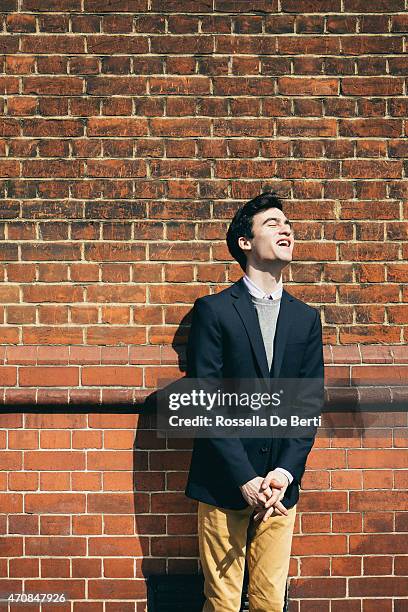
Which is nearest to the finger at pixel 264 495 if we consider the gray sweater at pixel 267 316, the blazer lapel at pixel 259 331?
the blazer lapel at pixel 259 331

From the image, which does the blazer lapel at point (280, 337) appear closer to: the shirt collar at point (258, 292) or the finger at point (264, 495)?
the shirt collar at point (258, 292)

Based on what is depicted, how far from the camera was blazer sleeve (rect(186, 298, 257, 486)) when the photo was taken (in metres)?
3.44

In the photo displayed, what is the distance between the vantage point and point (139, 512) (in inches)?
161

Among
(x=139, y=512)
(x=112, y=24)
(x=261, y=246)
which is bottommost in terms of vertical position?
(x=139, y=512)

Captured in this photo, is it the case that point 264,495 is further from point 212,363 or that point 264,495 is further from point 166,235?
point 166,235

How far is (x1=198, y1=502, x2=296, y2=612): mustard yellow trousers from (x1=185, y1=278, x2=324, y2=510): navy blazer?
0.30ft

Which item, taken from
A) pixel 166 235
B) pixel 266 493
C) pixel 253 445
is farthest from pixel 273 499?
pixel 166 235

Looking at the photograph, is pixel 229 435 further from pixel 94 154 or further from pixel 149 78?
pixel 149 78

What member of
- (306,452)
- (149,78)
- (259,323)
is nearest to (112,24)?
(149,78)

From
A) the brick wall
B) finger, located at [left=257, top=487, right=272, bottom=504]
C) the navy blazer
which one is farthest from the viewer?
the brick wall

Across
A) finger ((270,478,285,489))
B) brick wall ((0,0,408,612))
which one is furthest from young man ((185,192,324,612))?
brick wall ((0,0,408,612))

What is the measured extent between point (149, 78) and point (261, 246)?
45.9 inches

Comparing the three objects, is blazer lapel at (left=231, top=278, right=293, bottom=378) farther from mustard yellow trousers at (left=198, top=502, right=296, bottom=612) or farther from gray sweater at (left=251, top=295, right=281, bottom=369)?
mustard yellow trousers at (left=198, top=502, right=296, bottom=612)

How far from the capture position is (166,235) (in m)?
4.11
